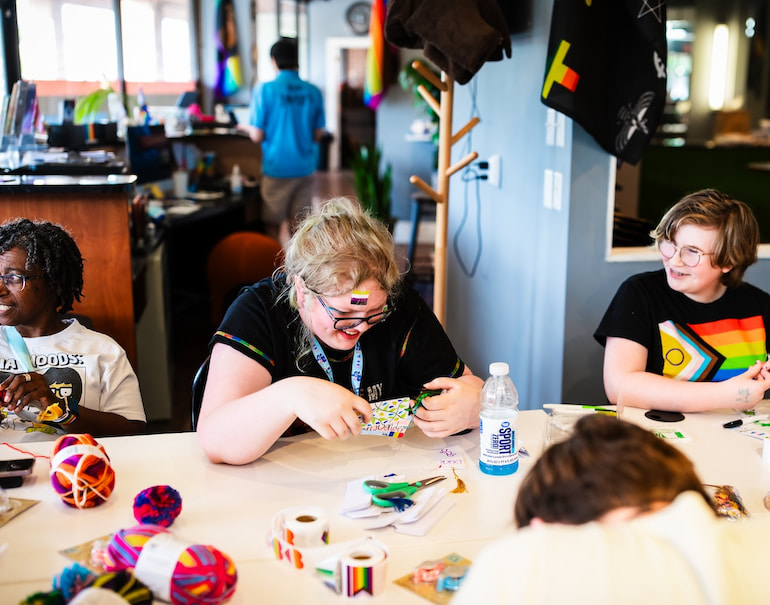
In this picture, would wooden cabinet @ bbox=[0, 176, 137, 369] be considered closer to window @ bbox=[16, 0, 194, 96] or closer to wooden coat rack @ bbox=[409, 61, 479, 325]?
wooden coat rack @ bbox=[409, 61, 479, 325]

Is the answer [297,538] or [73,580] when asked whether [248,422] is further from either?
[73,580]

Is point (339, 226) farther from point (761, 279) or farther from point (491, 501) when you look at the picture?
point (761, 279)

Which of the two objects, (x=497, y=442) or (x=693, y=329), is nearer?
(x=497, y=442)

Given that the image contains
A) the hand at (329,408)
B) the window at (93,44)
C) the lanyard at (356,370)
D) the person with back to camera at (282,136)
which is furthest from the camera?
the window at (93,44)

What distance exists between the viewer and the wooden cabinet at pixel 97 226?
102 inches

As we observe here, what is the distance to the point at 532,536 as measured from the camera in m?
0.81

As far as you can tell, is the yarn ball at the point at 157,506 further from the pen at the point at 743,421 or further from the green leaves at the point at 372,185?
the green leaves at the point at 372,185

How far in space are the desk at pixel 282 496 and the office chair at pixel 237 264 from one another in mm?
2812

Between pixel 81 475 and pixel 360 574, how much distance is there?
55cm

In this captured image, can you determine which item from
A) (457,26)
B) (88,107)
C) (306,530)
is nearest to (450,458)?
Result: (306,530)

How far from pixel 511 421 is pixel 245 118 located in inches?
373

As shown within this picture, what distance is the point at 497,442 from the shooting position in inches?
59.5

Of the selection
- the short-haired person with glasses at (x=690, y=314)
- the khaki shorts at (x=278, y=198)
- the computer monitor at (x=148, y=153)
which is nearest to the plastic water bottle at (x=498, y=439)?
the short-haired person with glasses at (x=690, y=314)

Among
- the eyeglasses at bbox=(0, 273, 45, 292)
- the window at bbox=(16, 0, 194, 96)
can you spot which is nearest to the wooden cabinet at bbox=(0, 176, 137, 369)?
the eyeglasses at bbox=(0, 273, 45, 292)
